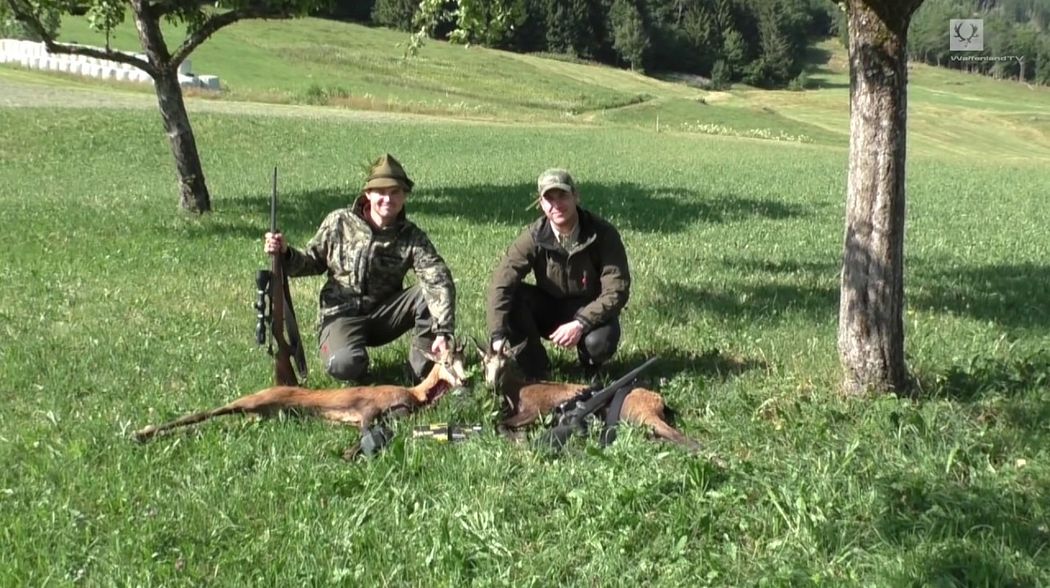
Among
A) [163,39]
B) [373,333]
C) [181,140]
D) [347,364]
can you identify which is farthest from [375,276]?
[163,39]

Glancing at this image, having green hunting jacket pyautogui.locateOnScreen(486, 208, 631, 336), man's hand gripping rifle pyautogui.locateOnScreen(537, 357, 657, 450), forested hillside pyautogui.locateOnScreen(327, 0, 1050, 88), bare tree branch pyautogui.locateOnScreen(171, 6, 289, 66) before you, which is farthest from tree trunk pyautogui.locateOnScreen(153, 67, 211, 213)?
forested hillside pyautogui.locateOnScreen(327, 0, 1050, 88)

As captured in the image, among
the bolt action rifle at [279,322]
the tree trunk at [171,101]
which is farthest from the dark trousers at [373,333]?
the tree trunk at [171,101]

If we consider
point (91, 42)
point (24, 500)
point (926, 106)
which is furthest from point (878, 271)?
point (926, 106)

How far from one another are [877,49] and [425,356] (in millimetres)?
3090

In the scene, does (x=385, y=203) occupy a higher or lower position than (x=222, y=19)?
lower

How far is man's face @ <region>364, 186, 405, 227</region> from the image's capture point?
6219 millimetres

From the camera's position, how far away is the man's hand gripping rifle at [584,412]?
500cm

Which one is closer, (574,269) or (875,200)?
(875,200)

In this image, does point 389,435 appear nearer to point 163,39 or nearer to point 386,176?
point 386,176

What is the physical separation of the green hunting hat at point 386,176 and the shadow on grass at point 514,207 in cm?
663

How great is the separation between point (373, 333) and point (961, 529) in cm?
381

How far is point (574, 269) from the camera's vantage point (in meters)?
6.44

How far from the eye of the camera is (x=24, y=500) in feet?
14.2

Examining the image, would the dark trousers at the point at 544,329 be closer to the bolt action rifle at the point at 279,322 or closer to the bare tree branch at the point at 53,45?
the bolt action rifle at the point at 279,322
